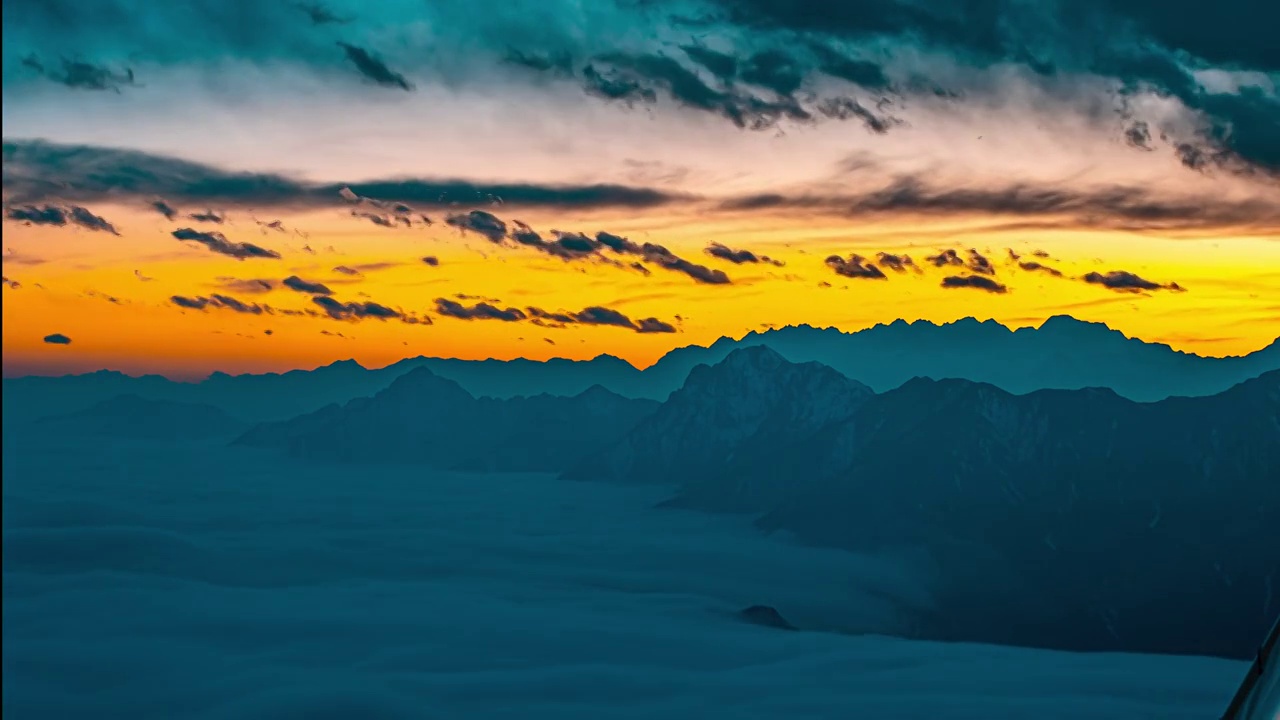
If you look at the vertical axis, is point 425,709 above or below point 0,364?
below

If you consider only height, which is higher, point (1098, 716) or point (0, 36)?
point (0, 36)

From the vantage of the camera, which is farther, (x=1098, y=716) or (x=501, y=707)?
(x=501, y=707)

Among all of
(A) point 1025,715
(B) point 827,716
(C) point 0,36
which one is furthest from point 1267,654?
(A) point 1025,715

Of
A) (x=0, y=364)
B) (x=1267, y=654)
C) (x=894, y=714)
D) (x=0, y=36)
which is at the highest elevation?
(x=0, y=36)

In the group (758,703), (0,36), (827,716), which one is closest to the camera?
(0,36)

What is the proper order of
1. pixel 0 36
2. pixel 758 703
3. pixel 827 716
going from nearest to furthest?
pixel 0 36 < pixel 827 716 < pixel 758 703

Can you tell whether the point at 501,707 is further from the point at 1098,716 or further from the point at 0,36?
the point at 0,36

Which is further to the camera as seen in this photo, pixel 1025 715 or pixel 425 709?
pixel 425 709

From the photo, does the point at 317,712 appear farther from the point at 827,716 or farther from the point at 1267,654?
the point at 1267,654

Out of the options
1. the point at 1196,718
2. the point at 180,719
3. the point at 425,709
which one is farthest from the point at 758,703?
the point at 180,719

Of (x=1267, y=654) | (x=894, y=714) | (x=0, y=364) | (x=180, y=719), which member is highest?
(x=0, y=364)
